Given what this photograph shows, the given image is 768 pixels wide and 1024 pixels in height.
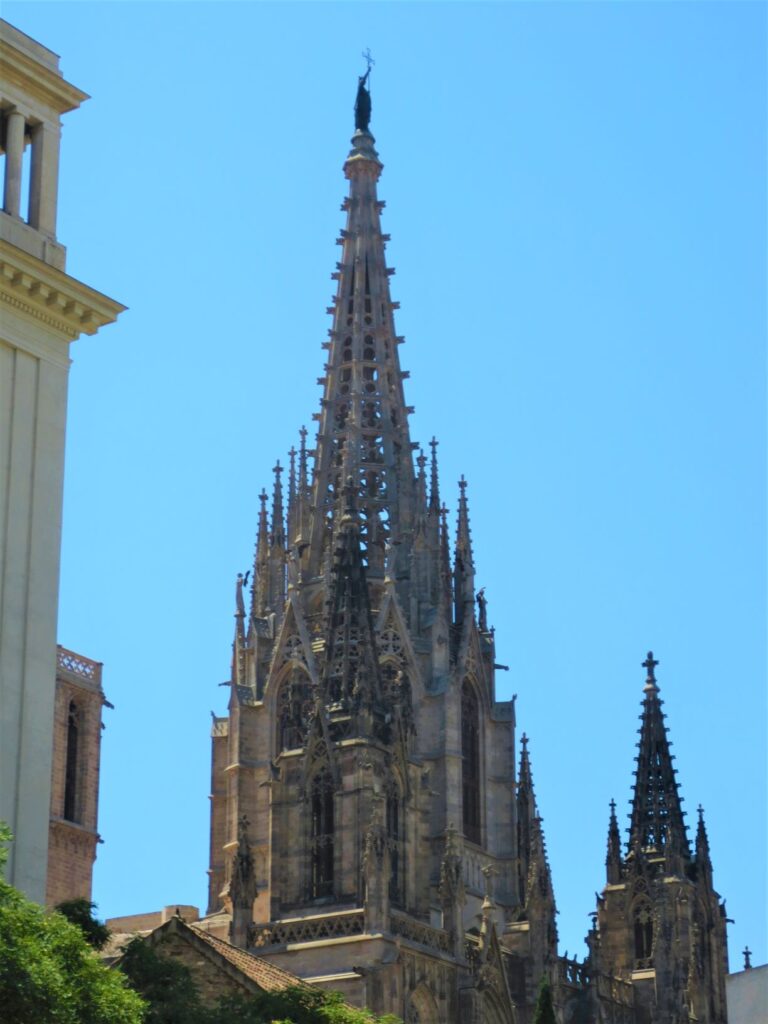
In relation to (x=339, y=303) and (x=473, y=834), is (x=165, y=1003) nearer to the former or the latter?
(x=473, y=834)

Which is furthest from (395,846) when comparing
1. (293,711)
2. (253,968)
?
(253,968)

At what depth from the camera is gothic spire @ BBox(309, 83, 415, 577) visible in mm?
87812

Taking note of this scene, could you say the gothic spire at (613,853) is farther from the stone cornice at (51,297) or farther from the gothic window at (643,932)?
the stone cornice at (51,297)

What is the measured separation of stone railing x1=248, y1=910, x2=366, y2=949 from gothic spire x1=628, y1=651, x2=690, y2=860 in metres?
21.8

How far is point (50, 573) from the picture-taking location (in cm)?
4169

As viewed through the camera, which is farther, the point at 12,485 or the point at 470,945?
the point at 470,945

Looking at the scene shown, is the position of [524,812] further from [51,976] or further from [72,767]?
[51,976]

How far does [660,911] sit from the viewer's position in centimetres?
7981

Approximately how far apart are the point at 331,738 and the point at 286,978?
57.7 feet

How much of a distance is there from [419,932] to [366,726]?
5.35 metres

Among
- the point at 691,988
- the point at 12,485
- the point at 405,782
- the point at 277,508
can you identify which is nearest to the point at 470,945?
the point at 405,782

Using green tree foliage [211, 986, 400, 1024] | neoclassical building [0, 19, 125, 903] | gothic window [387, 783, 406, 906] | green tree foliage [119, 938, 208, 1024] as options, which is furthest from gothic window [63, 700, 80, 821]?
neoclassical building [0, 19, 125, 903]

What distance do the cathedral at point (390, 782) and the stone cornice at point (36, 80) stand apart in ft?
81.4

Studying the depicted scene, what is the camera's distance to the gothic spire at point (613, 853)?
8325 centimetres
